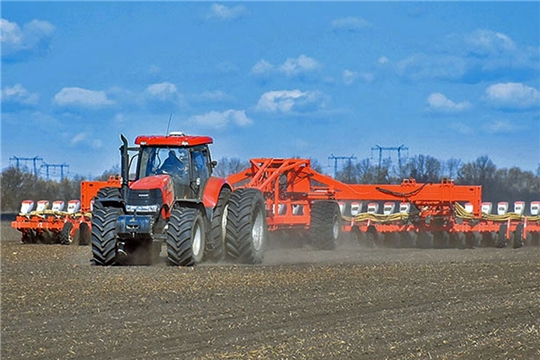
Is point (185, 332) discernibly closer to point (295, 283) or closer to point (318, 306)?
point (318, 306)

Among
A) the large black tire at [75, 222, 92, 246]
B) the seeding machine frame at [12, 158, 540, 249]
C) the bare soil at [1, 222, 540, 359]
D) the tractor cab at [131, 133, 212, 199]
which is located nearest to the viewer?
the bare soil at [1, 222, 540, 359]

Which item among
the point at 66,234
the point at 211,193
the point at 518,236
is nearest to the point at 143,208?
the point at 211,193

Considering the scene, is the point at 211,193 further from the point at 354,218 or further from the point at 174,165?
the point at 354,218

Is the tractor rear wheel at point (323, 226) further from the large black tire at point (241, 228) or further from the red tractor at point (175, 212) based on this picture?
the large black tire at point (241, 228)

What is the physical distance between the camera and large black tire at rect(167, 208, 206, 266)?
1578 cm

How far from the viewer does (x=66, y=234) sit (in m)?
24.5

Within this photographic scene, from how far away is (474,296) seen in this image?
12.4 meters

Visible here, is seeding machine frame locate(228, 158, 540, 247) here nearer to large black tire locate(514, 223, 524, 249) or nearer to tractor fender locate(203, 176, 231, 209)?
large black tire locate(514, 223, 524, 249)

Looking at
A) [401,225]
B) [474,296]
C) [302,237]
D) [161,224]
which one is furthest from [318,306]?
[401,225]

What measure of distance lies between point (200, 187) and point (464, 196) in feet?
30.8

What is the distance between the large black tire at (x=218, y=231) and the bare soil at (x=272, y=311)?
20.5 inches

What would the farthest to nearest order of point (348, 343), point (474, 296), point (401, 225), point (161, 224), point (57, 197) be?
point (57, 197)
point (401, 225)
point (161, 224)
point (474, 296)
point (348, 343)

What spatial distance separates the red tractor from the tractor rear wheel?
4.56 meters

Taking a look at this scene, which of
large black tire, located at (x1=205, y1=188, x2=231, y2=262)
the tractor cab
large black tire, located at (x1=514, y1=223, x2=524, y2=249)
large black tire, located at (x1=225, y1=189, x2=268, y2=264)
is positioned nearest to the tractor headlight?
the tractor cab
